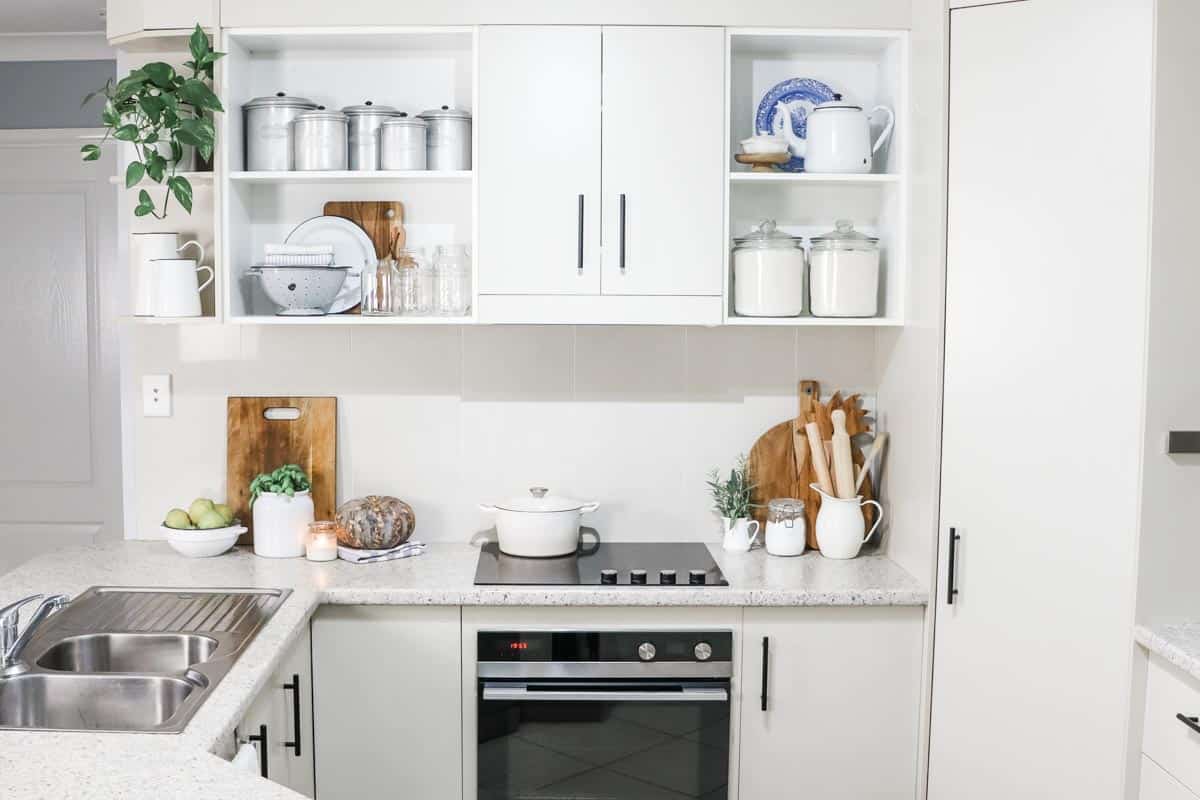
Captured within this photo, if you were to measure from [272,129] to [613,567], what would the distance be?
1.37 metres

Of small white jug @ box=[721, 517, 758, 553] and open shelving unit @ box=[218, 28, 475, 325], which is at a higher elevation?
open shelving unit @ box=[218, 28, 475, 325]

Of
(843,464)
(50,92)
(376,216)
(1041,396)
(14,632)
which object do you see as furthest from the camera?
(50,92)

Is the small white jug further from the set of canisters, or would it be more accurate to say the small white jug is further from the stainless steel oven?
the set of canisters

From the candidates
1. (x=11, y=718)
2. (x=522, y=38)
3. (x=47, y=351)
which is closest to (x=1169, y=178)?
(x=522, y=38)

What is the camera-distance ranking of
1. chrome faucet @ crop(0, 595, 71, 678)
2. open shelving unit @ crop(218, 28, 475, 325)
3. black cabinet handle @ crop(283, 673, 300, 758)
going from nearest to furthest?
chrome faucet @ crop(0, 595, 71, 678) → black cabinet handle @ crop(283, 673, 300, 758) → open shelving unit @ crop(218, 28, 475, 325)

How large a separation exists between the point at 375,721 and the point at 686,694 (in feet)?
2.34

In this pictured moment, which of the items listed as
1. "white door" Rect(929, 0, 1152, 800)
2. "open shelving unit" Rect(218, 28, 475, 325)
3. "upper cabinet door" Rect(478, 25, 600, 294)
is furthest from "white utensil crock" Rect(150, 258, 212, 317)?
"white door" Rect(929, 0, 1152, 800)

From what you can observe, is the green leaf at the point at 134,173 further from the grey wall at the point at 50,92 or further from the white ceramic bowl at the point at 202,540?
the grey wall at the point at 50,92

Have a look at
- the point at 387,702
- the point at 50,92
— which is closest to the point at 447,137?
the point at 387,702

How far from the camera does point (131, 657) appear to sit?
81.7 inches

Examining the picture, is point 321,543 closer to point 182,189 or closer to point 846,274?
point 182,189

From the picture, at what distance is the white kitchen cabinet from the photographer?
95.7 inches

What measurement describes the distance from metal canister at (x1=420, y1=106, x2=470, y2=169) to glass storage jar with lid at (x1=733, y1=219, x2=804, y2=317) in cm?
74

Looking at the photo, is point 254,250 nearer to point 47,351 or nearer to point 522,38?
point 522,38
